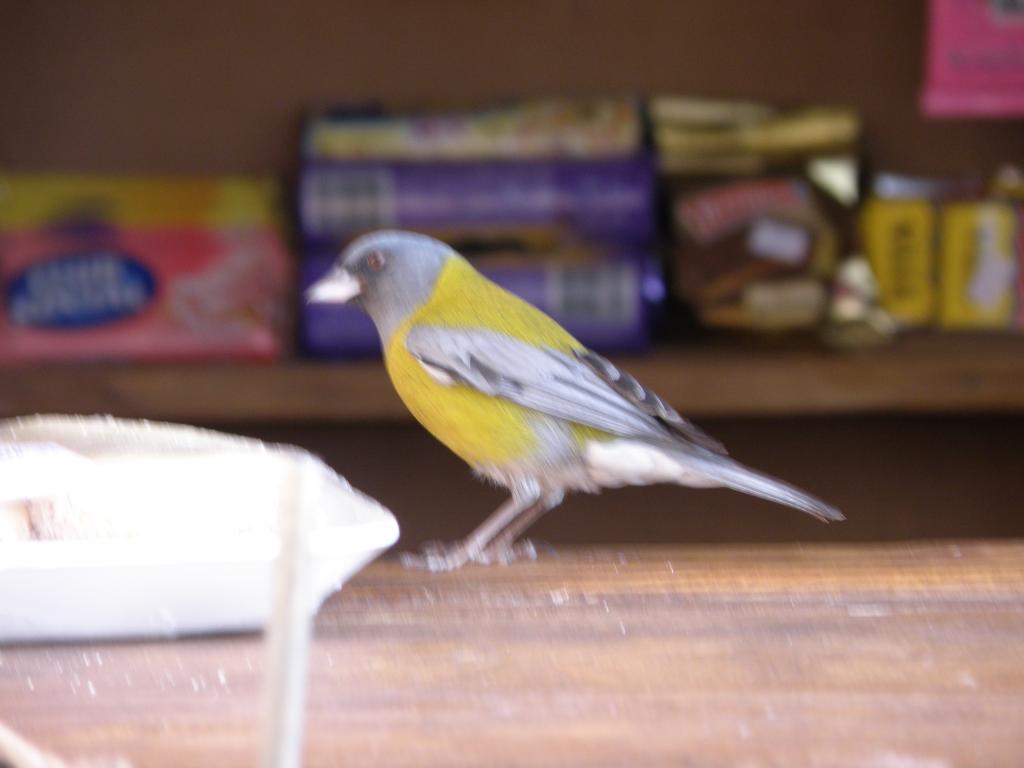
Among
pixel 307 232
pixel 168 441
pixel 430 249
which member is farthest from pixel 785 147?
pixel 168 441

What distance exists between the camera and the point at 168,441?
2.98 feet

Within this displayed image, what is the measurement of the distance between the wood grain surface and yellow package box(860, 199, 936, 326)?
1009 millimetres

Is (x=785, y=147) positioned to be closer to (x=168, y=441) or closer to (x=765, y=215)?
(x=765, y=215)

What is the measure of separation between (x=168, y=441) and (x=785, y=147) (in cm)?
126

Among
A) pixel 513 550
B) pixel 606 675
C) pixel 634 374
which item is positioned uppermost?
pixel 606 675

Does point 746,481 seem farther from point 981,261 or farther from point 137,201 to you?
point 137,201

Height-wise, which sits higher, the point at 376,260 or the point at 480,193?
the point at 376,260

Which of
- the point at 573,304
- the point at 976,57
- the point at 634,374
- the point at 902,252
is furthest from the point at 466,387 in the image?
the point at 976,57

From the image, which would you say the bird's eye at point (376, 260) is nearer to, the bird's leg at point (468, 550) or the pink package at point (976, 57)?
the bird's leg at point (468, 550)

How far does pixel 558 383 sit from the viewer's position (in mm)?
1021

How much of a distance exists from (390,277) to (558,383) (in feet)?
0.53

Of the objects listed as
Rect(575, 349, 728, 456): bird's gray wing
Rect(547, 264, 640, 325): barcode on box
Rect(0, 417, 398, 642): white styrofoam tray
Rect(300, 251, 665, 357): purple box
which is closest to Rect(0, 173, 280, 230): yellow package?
Rect(300, 251, 665, 357): purple box

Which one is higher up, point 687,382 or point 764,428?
point 687,382

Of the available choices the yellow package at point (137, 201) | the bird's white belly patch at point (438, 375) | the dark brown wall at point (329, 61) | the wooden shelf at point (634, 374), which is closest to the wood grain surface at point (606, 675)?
the bird's white belly patch at point (438, 375)
